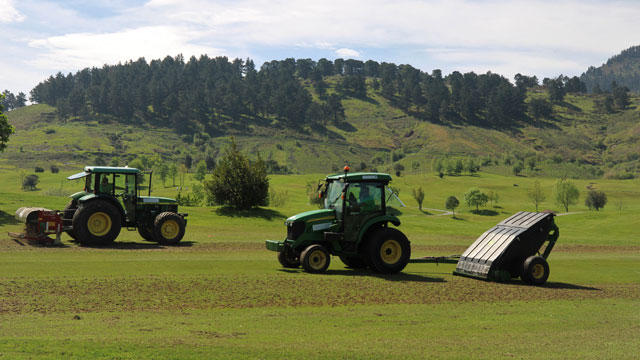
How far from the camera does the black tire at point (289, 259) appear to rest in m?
19.3

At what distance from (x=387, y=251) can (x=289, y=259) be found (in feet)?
10.6

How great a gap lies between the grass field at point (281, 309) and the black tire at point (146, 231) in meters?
1.55

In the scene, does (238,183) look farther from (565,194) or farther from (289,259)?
(565,194)

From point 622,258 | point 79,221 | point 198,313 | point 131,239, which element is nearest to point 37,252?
point 79,221

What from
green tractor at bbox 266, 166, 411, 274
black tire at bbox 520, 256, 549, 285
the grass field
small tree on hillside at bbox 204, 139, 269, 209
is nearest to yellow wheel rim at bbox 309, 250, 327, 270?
green tractor at bbox 266, 166, 411, 274

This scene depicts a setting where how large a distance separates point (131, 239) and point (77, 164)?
134812mm

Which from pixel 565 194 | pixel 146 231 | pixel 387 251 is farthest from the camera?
pixel 565 194

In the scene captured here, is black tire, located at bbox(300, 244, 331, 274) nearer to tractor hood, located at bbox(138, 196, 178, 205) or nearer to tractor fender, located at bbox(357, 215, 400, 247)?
tractor fender, located at bbox(357, 215, 400, 247)

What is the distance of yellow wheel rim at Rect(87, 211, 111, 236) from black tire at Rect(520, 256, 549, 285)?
1662 cm

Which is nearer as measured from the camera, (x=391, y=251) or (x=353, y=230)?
(x=353, y=230)

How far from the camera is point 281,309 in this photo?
42.4 feet

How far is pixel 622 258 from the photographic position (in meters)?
27.6

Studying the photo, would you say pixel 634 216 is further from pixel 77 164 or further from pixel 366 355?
pixel 77 164

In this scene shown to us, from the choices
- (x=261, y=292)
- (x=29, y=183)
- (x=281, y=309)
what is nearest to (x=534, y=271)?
(x=261, y=292)
